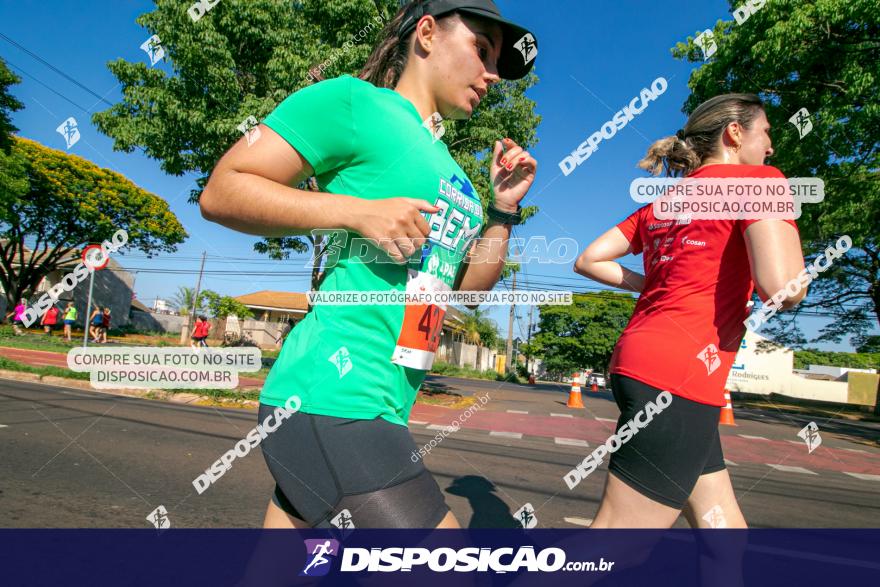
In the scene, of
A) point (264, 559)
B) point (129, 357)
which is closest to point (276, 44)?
point (129, 357)

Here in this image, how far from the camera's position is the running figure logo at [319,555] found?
3.42 ft

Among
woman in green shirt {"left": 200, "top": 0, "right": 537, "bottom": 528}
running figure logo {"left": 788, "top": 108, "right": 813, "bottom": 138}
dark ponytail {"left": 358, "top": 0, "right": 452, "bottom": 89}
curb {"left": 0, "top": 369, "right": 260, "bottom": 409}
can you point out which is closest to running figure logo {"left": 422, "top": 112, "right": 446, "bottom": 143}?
woman in green shirt {"left": 200, "top": 0, "right": 537, "bottom": 528}

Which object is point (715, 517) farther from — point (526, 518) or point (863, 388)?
point (863, 388)

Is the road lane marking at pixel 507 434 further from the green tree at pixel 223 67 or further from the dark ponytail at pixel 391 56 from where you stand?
the dark ponytail at pixel 391 56

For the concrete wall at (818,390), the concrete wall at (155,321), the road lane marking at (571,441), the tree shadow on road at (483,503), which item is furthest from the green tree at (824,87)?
the concrete wall at (155,321)

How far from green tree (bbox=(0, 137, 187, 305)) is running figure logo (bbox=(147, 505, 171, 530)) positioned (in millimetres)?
30080

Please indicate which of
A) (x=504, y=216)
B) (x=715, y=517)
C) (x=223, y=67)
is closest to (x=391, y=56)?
(x=504, y=216)

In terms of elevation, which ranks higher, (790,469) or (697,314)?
(697,314)

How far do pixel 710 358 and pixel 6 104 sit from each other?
29.6 m

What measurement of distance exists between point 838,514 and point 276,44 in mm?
10728

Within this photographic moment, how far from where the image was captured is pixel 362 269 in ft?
3.64

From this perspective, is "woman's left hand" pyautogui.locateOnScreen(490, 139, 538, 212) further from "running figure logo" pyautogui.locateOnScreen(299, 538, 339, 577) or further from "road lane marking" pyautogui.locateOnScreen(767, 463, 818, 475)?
"road lane marking" pyautogui.locateOnScreen(767, 463, 818, 475)

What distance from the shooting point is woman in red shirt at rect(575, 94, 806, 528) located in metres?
1.29

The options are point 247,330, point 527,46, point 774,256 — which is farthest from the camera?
point 247,330
